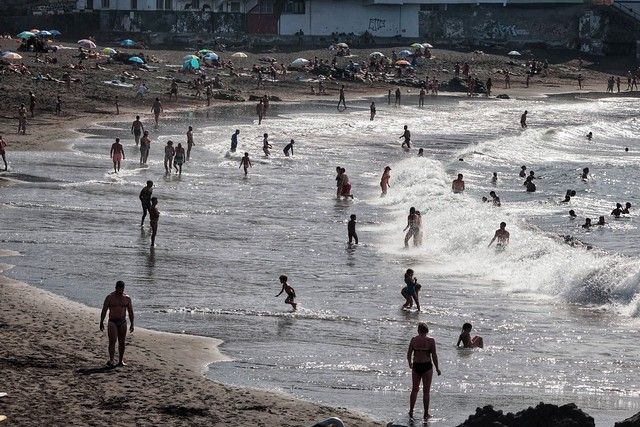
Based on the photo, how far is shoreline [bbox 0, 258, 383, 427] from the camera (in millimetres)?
13875

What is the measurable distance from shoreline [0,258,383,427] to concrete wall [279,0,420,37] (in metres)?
74.2

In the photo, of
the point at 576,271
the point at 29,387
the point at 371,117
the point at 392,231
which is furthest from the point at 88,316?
the point at 371,117

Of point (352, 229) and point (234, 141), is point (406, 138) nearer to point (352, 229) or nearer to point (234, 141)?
point (234, 141)

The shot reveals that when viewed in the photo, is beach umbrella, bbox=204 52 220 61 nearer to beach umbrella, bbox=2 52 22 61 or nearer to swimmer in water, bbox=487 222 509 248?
beach umbrella, bbox=2 52 22 61

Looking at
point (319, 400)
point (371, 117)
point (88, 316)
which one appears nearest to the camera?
point (319, 400)

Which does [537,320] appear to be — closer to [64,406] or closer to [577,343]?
[577,343]

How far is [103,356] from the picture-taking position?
16328mm

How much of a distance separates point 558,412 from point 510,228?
17.9 metres

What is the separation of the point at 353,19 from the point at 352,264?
68.4 m

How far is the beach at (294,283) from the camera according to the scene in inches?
608

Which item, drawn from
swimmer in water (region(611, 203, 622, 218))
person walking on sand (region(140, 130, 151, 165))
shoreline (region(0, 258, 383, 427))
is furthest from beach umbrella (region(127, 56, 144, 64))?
shoreline (region(0, 258, 383, 427))

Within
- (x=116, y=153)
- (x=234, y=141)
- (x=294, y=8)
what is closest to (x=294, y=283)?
(x=116, y=153)

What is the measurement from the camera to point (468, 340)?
18406 mm

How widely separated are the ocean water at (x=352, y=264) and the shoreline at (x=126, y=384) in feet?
1.89
